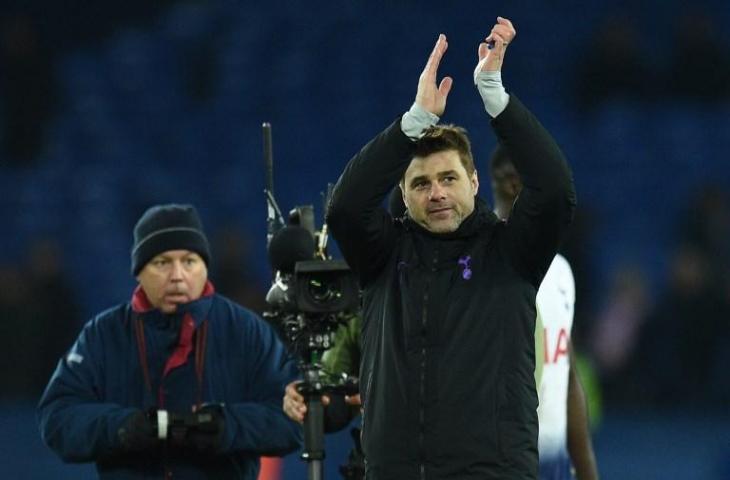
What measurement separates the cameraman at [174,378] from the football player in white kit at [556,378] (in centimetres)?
76

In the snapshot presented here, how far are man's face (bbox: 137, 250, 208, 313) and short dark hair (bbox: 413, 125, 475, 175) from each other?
1.14 m

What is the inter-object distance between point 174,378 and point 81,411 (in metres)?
0.29

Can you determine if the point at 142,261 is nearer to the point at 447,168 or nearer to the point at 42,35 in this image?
the point at 447,168

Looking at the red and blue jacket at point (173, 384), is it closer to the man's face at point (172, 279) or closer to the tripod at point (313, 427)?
the man's face at point (172, 279)

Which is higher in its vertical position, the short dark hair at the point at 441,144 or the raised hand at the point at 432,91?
the raised hand at the point at 432,91

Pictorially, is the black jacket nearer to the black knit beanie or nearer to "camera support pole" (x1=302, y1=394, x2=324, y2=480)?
"camera support pole" (x1=302, y1=394, x2=324, y2=480)

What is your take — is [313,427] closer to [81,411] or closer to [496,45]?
[81,411]

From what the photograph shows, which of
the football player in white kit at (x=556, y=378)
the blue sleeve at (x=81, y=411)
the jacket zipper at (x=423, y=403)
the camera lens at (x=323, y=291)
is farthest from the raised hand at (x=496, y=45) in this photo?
the blue sleeve at (x=81, y=411)

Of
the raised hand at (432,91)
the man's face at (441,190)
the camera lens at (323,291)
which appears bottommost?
the camera lens at (323,291)

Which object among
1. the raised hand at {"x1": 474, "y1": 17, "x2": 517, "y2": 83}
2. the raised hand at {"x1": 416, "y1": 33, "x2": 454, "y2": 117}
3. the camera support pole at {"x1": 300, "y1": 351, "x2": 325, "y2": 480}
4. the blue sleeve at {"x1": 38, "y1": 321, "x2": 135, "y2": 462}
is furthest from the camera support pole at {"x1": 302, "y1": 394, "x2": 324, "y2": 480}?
the raised hand at {"x1": 474, "y1": 17, "x2": 517, "y2": 83}

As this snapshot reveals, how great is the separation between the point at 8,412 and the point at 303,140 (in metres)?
3.48

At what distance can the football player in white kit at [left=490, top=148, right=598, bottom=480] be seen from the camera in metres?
5.16

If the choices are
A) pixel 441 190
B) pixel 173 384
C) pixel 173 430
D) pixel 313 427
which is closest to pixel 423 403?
pixel 441 190

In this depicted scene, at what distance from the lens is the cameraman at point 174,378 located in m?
4.88
